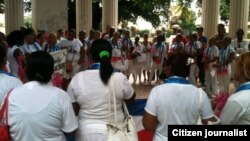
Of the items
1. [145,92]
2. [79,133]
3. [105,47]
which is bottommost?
[145,92]

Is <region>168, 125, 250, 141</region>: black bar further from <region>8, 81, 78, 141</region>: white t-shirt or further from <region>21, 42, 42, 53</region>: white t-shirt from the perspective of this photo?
<region>21, 42, 42, 53</region>: white t-shirt

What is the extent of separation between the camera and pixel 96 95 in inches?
127

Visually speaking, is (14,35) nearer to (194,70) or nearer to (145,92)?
(145,92)

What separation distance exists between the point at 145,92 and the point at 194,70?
60.7 inches

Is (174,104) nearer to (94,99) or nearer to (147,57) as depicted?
(94,99)

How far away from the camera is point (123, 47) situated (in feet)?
39.2

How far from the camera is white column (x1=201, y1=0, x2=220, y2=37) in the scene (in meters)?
14.3

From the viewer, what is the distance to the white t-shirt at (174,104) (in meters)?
2.88

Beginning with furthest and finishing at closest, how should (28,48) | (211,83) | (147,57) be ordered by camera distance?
(147,57), (211,83), (28,48)

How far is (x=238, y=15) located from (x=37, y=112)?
470 inches

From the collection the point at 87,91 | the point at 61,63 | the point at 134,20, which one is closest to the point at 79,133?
the point at 87,91

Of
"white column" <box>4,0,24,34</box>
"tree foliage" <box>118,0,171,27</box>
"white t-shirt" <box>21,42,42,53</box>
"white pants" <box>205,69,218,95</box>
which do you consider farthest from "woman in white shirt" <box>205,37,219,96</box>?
"tree foliage" <box>118,0,171,27</box>

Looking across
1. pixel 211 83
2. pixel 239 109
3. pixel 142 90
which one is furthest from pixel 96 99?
pixel 142 90

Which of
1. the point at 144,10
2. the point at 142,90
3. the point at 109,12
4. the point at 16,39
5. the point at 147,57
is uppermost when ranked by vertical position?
the point at 144,10
